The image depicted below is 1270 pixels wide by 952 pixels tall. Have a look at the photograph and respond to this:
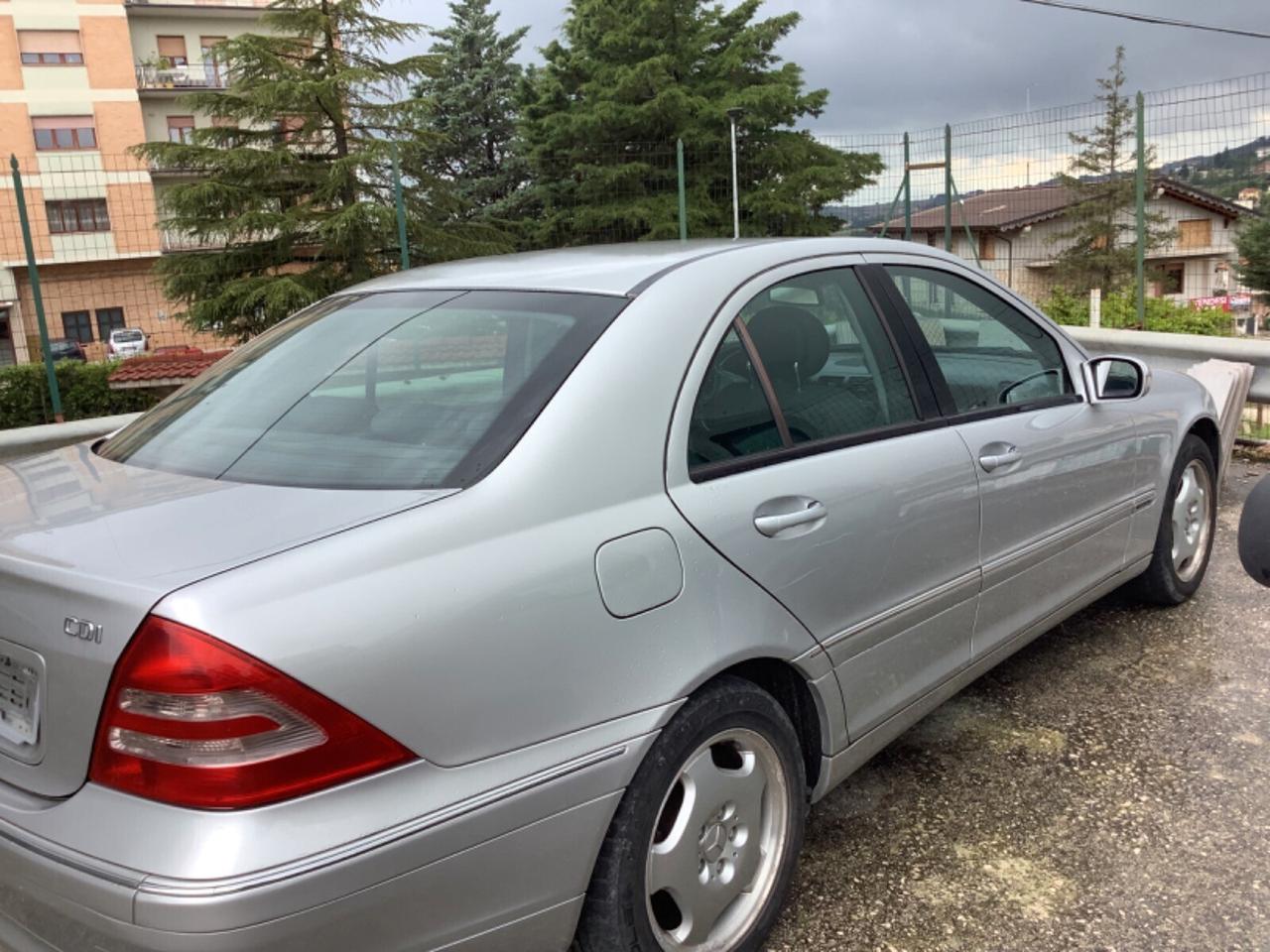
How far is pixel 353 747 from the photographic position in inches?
63.6

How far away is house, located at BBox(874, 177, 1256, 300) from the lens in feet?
41.4

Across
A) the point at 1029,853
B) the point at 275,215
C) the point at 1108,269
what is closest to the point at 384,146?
the point at 275,215

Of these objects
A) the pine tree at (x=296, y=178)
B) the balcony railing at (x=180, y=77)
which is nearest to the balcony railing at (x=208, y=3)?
the balcony railing at (x=180, y=77)

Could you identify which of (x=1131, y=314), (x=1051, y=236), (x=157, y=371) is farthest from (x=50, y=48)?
(x=1131, y=314)

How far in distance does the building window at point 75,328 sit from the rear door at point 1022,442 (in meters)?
19.4

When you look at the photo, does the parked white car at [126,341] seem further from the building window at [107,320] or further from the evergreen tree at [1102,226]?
the evergreen tree at [1102,226]

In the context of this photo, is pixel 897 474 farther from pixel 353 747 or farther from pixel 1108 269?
pixel 1108 269

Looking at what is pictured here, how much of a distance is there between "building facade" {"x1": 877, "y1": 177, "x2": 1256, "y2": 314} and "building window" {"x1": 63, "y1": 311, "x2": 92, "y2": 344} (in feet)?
50.6

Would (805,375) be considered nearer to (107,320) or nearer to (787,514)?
(787,514)

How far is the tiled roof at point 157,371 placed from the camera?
13477 mm

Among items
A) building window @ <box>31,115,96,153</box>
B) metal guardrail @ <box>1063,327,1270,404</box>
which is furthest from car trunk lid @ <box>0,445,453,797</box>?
building window @ <box>31,115,96,153</box>

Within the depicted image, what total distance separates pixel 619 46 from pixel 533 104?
3.14 metres

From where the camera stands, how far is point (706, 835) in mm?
2172

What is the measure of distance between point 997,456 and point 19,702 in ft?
8.03
